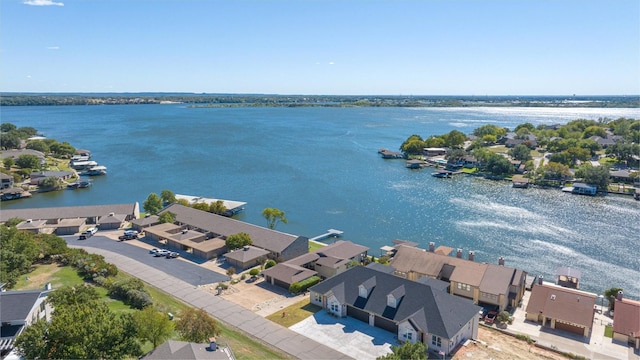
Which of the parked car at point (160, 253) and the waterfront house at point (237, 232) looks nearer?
the waterfront house at point (237, 232)

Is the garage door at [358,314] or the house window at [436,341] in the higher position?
the house window at [436,341]

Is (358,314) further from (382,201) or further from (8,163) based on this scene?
(8,163)

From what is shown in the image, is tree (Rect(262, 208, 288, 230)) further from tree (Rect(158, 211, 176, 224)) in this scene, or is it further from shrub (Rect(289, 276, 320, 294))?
shrub (Rect(289, 276, 320, 294))

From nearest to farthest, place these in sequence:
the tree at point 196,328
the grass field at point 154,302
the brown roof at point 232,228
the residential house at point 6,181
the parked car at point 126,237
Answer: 1. the tree at point 196,328
2. the grass field at point 154,302
3. the brown roof at point 232,228
4. the parked car at point 126,237
5. the residential house at point 6,181

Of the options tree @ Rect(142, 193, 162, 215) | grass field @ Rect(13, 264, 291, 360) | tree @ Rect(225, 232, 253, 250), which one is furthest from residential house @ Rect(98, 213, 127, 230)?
tree @ Rect(225, 232, 253, 250)

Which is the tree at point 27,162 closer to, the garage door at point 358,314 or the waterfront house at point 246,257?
the waterfront house at point 246,257

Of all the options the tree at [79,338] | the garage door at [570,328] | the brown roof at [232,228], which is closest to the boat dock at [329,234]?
the brown roof at [232,228]
